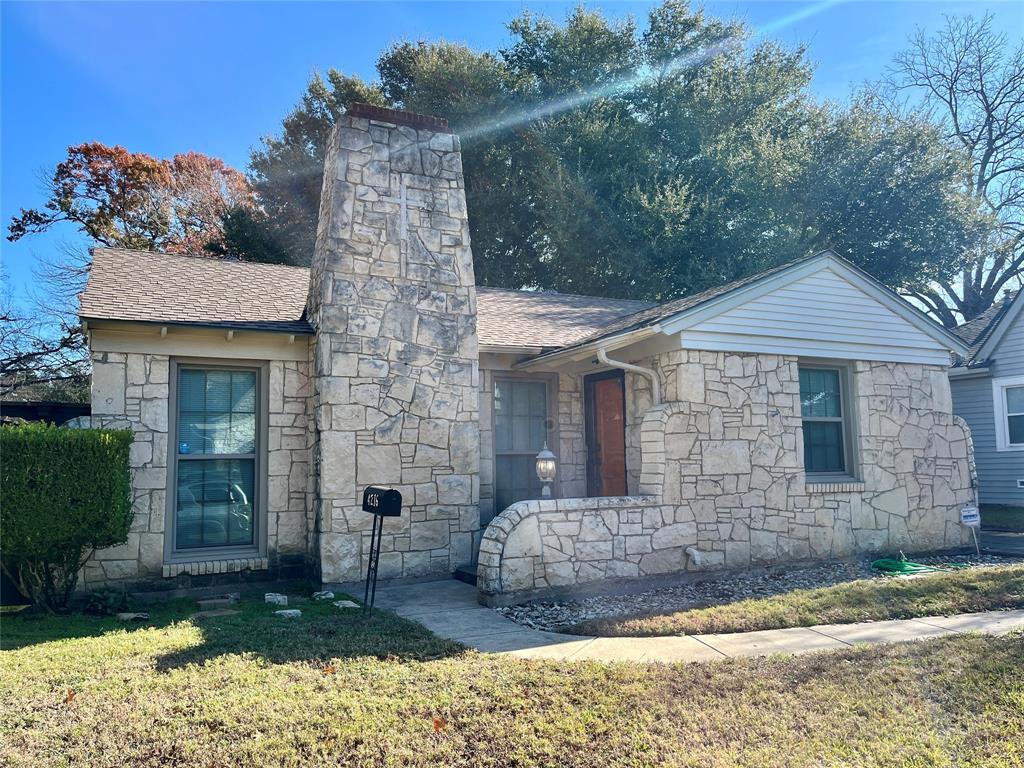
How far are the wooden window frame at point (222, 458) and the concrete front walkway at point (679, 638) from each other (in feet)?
7.68

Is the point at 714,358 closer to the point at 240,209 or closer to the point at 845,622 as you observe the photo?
the point at 845,622

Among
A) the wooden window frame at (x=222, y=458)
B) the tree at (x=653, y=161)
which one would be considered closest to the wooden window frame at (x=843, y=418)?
the wooden window frame at (x=222, y=458)

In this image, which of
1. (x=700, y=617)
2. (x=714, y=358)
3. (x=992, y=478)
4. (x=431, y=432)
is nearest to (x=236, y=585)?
(x=431, y=432)

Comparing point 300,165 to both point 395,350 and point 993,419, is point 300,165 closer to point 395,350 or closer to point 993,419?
point 395,350

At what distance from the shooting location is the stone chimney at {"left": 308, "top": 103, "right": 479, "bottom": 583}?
7.46 m

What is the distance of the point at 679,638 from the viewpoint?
5.44 metres

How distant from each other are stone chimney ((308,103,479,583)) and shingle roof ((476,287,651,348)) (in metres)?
1.13

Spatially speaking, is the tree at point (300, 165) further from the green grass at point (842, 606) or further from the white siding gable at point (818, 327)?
the green grass at point (842, 606)

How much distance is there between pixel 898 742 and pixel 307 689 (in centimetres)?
320

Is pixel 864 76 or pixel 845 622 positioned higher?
pixel 864 76

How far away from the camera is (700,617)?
A: 5.88 m

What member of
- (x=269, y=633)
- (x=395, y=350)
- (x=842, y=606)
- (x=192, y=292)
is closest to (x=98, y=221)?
(x=192, y=292)

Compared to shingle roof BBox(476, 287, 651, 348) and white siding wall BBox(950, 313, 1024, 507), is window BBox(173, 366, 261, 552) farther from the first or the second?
white siding wall BBox(950, 313, 1024, 507)

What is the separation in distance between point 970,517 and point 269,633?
28.9 feet
